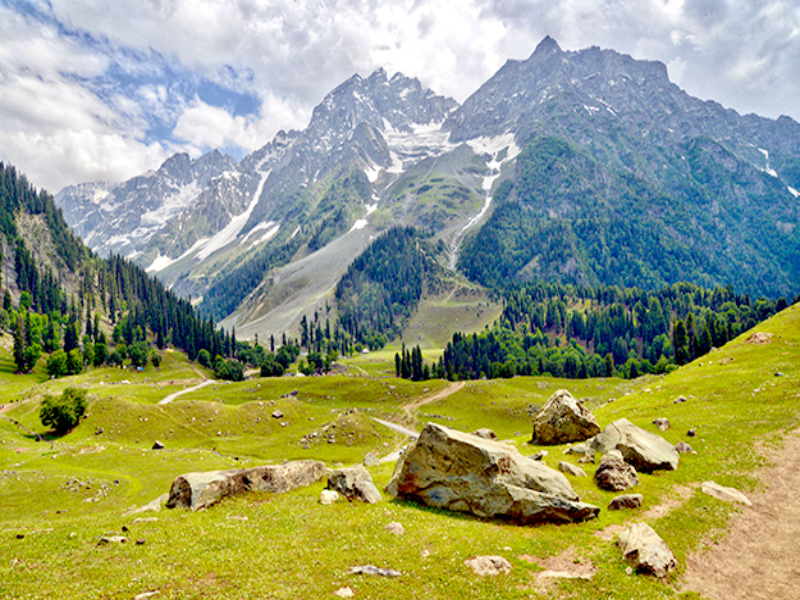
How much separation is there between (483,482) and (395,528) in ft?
23.2

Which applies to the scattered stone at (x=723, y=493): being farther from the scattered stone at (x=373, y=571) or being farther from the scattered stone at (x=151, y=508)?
the scattered stone at (x=151, y=508)

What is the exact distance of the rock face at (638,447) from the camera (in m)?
33.8

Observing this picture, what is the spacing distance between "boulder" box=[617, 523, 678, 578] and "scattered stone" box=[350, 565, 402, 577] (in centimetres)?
1218

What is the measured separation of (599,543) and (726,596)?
5782mm

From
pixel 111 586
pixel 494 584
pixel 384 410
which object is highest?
pixel 111 586

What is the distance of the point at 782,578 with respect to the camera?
2005 centimetres

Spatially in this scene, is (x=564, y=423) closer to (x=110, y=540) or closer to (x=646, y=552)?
(x=646, y=552)

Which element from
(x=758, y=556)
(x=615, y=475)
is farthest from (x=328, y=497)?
(x=758, y=556)

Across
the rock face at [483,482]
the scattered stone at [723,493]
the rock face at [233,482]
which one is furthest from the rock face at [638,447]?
the rock face at [233,482]

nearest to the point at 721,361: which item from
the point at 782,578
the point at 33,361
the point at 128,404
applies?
the point at 782,578

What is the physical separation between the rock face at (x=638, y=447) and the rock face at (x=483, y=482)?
1091 cm

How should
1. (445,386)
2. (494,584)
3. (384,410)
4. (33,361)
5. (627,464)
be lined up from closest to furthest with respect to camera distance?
Answer: (494,584)
(627,464)
(384,410)
(445,386)
(33,361)

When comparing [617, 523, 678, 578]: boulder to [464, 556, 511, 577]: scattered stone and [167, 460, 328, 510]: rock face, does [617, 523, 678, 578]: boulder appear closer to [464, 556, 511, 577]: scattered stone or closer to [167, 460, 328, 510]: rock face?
[464, 556, 511, 577]: scattered stone

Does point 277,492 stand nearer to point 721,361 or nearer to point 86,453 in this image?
point 86,453
